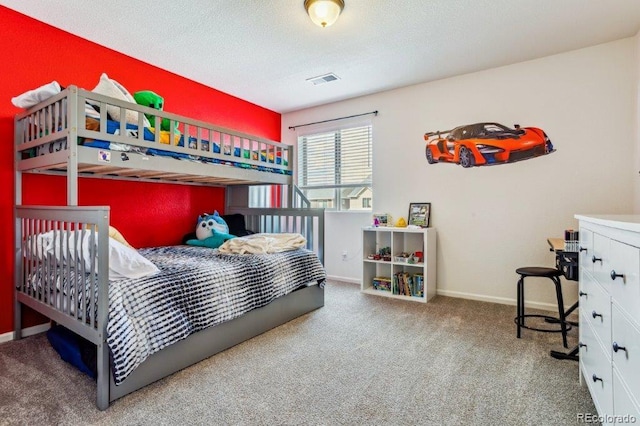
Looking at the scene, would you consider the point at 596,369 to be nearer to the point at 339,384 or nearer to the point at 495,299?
the point at 339,384

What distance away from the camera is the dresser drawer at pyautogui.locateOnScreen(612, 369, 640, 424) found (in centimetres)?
95

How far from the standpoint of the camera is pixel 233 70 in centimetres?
336

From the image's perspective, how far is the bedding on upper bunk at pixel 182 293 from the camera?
162 cm

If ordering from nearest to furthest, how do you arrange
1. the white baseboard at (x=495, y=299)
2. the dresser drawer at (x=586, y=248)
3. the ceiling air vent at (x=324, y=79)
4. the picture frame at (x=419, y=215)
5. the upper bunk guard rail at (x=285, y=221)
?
the dresser drawer at (x=586, y=248)
the white baseboard at (x=495, y=299)
the upper bunk guard rail at (x=285, y=221)
the ceiling air vent at (x=324, y=79)
the picture frame at (x=419, y=215)

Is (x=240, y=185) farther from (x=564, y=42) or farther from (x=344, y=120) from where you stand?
(x=564, y=42)

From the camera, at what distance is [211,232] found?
11.1 feet

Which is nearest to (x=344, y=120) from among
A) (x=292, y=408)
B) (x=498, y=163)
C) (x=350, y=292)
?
(x=498, y=163)

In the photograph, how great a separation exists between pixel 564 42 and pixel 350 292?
3056mm

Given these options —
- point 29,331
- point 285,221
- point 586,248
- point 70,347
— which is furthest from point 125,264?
point 586,248

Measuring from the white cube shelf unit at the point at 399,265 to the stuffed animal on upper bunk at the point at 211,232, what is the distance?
60.8 inches

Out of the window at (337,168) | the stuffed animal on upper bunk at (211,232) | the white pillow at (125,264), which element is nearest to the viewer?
the white pillow at (125,264)

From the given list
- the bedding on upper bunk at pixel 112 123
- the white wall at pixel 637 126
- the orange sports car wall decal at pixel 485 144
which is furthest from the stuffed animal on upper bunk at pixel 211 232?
the white wall at pixel 637 126

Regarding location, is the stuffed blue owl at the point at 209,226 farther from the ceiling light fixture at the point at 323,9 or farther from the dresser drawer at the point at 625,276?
the dresser drawer at the point at 625,276

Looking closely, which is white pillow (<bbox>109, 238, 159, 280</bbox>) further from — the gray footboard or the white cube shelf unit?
the white cube shelf unit
